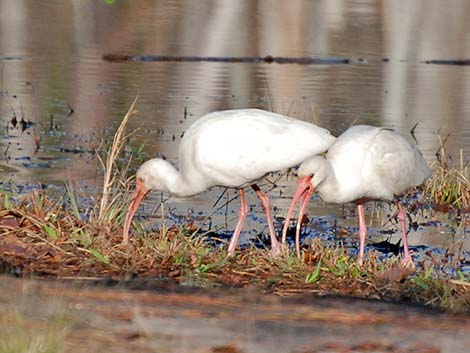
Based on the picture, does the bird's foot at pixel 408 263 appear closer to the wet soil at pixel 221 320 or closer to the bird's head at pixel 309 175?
the bird's head at pixel 309 175

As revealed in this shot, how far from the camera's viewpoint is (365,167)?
342 inches

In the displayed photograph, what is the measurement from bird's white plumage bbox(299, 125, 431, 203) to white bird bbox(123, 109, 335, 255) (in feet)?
0.47

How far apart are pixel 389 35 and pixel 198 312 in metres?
22.4

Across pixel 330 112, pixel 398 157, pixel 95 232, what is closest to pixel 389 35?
pixel 330 112

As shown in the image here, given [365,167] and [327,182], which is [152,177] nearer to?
[327,182]

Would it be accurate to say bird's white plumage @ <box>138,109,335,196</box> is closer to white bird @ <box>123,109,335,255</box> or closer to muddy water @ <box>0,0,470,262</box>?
white bird @ <box>123,109,335,255</box>

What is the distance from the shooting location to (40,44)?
926 inches

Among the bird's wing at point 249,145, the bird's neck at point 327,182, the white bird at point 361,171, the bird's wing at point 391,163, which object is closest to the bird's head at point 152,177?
the bird's wing at point 249,145

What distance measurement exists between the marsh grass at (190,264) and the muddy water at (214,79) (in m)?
1.51

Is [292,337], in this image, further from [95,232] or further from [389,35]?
[389,35]

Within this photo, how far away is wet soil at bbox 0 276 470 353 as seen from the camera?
17.7 feet

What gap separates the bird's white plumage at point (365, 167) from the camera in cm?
849

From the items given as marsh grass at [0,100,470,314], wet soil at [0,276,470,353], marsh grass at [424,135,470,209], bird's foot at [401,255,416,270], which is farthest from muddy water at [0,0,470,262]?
wet soil at [0,276,470,353]

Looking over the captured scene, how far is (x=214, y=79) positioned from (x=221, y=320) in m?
13.5
